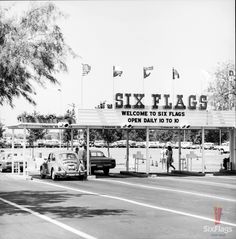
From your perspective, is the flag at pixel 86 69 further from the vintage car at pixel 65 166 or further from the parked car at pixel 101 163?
the parked car at pixel 101 163

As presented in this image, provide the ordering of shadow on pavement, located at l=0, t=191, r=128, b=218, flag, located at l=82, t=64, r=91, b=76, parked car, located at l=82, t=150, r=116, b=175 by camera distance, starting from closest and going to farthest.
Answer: shadow on pavement, located at l=0, t=191, r=128, b=218 → flag, located at l=82, t=64, r=91, b=76 → parked car, located at l=82, t=150, r=116, b=175

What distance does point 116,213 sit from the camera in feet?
49.0

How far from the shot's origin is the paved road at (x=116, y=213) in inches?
461

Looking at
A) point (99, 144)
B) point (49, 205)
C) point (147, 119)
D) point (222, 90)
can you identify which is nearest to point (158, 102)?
point (147, 119)

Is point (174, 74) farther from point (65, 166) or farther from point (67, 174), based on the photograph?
point (67, 174)

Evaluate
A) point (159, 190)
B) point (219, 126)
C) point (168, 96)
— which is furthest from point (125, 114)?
point (159, 190)

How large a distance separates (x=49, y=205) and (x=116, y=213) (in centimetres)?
298

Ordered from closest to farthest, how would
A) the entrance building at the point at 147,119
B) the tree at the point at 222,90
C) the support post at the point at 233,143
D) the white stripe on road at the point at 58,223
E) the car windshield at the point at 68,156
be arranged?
the white stripe on road at the point at 58,223 → the car windshield at the point at 68,156 → the entrance building at the point at 147,119 → the support post at the point at 233,143 → the tree at the point at 222,90

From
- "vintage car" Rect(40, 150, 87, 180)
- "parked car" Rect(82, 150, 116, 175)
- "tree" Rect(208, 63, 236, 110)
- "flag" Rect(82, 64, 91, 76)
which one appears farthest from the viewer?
"tree" Rect(208, 63, 236, 110)

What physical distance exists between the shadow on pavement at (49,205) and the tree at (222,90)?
42052mm

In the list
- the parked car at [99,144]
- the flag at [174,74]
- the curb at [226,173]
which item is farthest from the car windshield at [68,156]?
the parked car at [99,144]

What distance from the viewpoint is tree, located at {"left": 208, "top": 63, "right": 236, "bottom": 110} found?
201ft

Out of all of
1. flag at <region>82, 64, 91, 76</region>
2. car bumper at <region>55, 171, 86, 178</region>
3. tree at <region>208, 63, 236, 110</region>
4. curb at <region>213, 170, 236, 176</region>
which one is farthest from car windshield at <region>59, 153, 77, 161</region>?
tree at <region>208, 63, 236, 110</region>

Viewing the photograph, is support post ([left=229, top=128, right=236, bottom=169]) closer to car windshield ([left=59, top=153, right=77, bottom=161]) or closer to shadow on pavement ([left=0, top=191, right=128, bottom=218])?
car windshield ([left=59, top=153, right=77, bottom=161])
